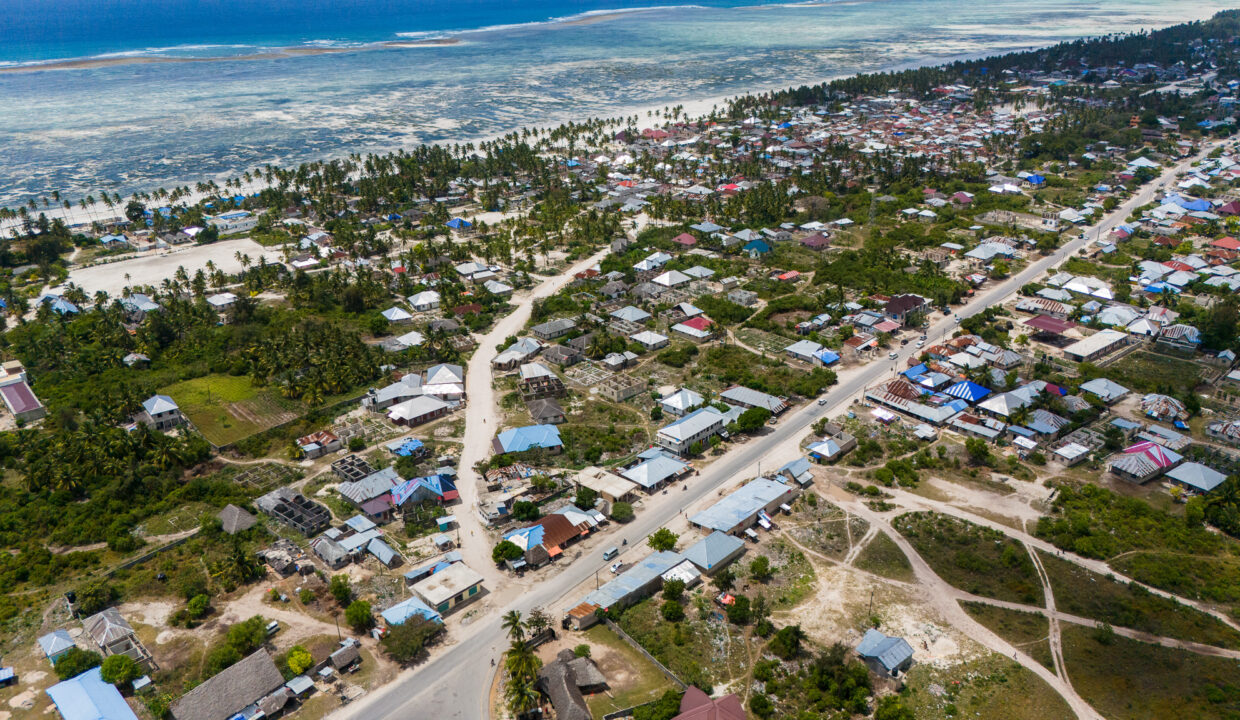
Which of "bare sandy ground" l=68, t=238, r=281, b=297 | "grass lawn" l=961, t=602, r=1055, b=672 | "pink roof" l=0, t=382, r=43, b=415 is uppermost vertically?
"bare sandy ground" l=68, t=238, r=281, b=297

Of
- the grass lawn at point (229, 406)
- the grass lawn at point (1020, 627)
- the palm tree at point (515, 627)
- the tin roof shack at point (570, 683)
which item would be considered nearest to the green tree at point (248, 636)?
the palm tree at point (515, 627)

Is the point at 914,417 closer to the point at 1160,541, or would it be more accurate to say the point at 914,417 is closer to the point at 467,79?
the point at 1160,541

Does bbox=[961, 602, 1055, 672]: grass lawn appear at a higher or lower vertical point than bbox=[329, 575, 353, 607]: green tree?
lower

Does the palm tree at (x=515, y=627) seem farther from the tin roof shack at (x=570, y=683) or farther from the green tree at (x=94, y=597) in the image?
the green tree at (x=94, y=597)

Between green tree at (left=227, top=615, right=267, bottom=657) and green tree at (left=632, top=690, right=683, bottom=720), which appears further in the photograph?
green tree at (left=227, top=615, right=267, bottom=657)

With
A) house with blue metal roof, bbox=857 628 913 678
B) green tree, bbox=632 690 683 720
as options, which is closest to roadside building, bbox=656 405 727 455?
house with blue metal roof, bbox=857 628 913 678

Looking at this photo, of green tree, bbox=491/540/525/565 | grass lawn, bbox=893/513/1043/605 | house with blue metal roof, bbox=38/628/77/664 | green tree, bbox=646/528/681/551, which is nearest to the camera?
house with blue metal roof, bbox=38/628/77/664

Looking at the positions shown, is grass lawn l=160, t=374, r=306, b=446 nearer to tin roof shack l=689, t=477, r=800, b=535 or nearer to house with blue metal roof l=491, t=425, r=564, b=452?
house with blue metal roof l=491, t=425, r=564, b=452
